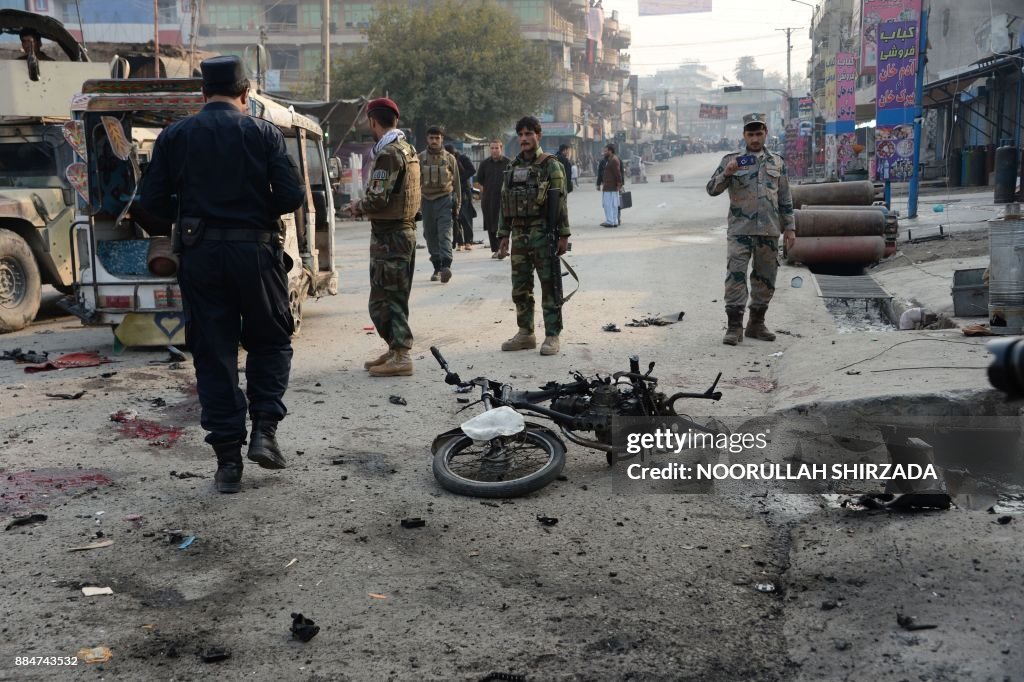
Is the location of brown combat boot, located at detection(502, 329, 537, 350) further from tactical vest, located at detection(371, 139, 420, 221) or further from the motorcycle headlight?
the motorcycle headlight

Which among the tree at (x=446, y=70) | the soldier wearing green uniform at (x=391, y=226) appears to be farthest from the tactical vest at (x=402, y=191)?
the tree at (x=446, y=70)

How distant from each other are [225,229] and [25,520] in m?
1.52

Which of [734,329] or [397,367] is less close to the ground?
Result: [734,329]

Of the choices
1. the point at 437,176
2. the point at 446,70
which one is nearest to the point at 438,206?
the point at 437,176

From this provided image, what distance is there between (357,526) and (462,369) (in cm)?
314

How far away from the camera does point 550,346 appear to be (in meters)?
7.59

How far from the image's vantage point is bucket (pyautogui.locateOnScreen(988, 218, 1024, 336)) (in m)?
6.70

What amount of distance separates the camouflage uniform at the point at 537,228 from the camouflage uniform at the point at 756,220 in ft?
4.43

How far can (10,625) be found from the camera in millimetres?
3152

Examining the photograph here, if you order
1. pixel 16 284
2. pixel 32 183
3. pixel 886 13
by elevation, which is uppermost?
pixel 886 13

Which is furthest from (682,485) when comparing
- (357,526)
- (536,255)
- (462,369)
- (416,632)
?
(536,255)

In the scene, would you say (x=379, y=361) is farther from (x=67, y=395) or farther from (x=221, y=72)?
(x=221, y=72)

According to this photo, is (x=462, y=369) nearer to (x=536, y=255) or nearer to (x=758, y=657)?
(x=536, y=255)

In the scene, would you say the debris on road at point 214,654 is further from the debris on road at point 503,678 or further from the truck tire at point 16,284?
the truck tire at point 16,284
